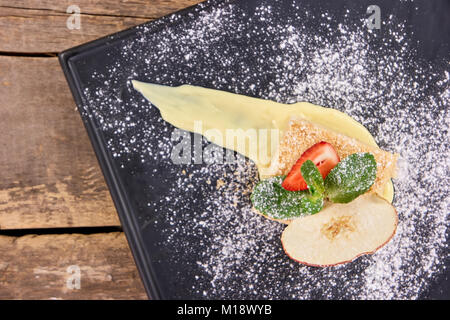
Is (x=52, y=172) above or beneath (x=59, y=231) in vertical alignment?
above

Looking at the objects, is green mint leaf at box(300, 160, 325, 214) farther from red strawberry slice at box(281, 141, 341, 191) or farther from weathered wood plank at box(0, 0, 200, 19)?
weathered wood plank at box(0, 0, 200, 19)

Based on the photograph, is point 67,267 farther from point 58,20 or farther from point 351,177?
point 351,177
